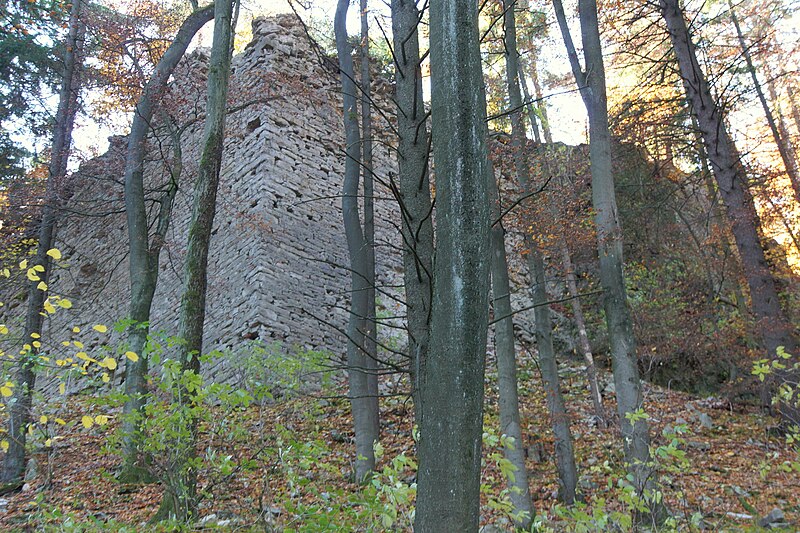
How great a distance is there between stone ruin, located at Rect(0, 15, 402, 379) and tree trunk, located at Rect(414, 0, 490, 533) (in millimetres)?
6704

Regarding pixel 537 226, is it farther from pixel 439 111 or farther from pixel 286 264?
pixel 439 111

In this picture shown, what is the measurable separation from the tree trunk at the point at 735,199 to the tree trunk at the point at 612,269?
2.68m

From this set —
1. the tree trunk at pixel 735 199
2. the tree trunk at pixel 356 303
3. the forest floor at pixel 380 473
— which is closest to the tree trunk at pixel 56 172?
the forest floor at pixel 380 473

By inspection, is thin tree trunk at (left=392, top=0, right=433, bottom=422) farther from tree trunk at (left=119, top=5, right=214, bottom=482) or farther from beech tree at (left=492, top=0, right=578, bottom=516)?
tree trunk at (left=119, top=5, right=214, bottom=482)

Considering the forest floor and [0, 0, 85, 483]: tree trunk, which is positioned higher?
[0, 0, 85, 483]: tree trunk

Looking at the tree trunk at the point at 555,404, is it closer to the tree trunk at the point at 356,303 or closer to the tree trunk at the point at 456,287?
the tree trunk at the point at 356,303

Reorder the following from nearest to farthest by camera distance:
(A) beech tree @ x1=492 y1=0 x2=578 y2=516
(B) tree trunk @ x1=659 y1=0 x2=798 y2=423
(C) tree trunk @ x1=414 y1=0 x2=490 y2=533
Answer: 1. (C) tree trunk @ x1=414 y1=0 x2=490 y2=533
2. (A) beech tree @ x1=492 y1=0 x2=578 y2=516
3. (B) tree trunk @ x1=659 y1=0 x2=798 y2=423

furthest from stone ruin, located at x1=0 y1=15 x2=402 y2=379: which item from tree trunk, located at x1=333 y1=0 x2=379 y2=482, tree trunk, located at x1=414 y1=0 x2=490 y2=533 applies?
tree trunk, located at x1=414 y1=0 x2=490 y2=533

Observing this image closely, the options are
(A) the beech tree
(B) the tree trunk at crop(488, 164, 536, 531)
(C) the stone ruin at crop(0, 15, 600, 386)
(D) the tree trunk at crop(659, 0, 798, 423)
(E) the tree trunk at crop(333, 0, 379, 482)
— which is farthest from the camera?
(C) the stone ruin at crop(0, 15, 600, 386)

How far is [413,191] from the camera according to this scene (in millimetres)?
3701

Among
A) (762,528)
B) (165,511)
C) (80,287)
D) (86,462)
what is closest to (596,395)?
(762,528)

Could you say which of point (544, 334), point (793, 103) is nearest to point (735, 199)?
point (544, 334)

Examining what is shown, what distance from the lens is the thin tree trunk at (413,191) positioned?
338 centimetres

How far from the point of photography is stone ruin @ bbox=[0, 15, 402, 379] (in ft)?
33.7
